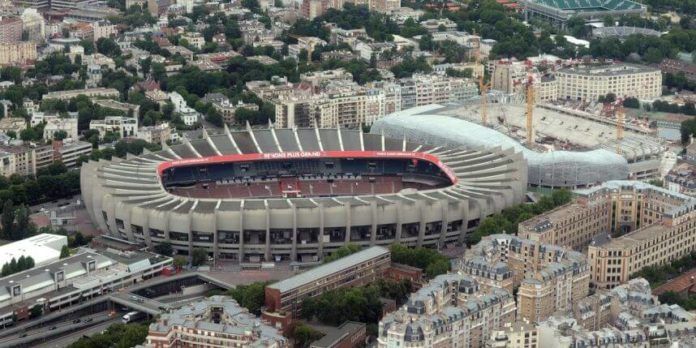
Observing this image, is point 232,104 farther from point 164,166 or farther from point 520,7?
point 520,7

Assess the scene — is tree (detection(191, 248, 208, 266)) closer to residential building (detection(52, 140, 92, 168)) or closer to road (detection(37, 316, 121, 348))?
road (detection(37, 316, 121, 348))

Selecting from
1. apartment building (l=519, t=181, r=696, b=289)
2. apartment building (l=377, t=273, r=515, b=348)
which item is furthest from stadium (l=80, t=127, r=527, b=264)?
apartment building (l=377, t=273, r=515, b=348)

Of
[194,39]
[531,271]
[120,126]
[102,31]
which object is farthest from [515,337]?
[102,31]

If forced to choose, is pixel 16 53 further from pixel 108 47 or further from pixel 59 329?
pixel 59 329

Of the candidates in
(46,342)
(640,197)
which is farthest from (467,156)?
(46,342)

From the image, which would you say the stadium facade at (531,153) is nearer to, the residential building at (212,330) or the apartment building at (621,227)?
the apartment building at (621,227)

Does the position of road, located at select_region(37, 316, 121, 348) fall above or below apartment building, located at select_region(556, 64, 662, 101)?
below
